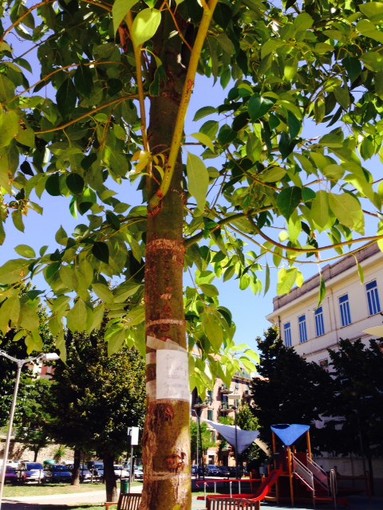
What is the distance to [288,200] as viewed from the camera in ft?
6.41

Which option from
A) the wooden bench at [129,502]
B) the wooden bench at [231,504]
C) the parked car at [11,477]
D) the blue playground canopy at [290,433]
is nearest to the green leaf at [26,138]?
the wooden bench at [231,504]

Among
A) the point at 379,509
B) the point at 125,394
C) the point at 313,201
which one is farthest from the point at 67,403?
the point at 313,201

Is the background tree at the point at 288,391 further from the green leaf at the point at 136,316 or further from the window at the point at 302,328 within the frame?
the green leaf at the point at 136,316

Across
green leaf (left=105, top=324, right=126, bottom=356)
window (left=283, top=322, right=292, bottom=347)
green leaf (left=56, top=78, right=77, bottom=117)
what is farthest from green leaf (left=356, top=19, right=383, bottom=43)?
window (left=283, top=322, right=292, bottom=347)

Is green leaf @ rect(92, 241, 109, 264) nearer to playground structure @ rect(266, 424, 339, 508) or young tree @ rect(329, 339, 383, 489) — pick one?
playground structure @ rect(266, 424, 339, 508)

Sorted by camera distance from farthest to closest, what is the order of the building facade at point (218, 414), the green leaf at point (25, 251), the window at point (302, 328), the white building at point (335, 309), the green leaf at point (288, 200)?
the building facade at point (218, 414) < the window at point (302, 328) < the white building at point (335, 309) < the green leaf at point (25, 251) < the green leaf at point (288, 200)

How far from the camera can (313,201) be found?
71.9 inches

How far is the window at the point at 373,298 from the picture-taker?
28.5 metres

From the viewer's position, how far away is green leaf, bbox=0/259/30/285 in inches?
93.1

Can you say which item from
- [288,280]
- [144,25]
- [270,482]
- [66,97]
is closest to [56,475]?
[270,482]

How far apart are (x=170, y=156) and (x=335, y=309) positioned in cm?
3228

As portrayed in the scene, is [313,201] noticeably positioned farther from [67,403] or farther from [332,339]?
[332,339]

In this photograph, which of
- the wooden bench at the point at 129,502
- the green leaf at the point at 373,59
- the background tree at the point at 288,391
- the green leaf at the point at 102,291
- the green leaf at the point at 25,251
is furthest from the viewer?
the background tree at the point at 288,391

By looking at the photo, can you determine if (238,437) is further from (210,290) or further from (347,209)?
(347,209)
